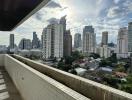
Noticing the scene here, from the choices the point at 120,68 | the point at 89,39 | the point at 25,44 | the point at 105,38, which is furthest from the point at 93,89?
the point at 89,39

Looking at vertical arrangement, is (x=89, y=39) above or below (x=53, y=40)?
above

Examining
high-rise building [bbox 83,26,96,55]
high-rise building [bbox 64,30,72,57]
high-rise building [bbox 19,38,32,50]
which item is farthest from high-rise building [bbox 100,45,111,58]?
high-rise building [bbox 19,38,32,50]

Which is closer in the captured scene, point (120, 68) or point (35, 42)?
point (120, 68)

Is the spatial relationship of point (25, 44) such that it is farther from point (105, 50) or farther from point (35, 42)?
point (105, 50)

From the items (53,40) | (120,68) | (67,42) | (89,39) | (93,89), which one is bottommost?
(120,68)

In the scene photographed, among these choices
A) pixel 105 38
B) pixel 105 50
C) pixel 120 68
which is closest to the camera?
pixel 120 68

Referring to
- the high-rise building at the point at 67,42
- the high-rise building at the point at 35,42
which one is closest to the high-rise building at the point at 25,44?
the high-rise building at the point at 35,42

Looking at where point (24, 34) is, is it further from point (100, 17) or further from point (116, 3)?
point (116, 3)

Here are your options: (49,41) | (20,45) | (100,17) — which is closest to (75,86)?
(49,41)

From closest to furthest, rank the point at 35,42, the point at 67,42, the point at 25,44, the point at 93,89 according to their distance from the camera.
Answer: the point at 93,89 → the point at 67,42 → the point at 25,44 → the point at 35,42
